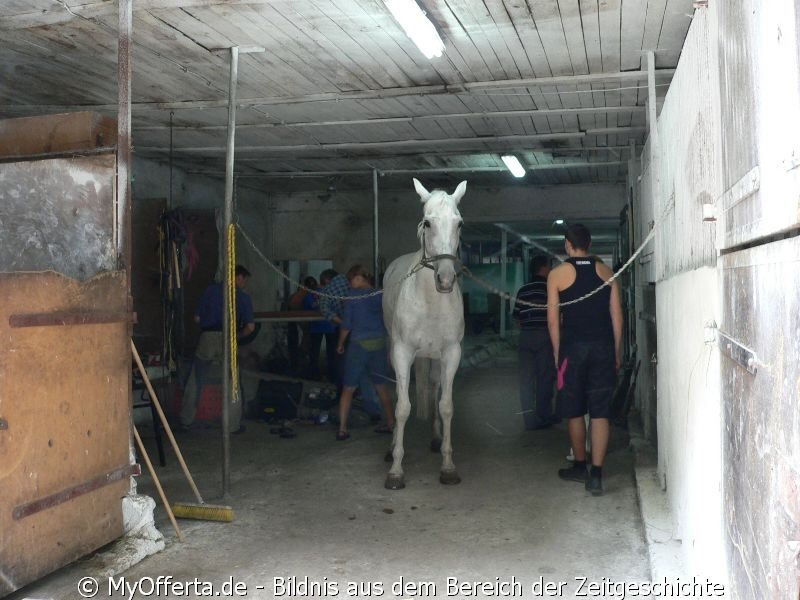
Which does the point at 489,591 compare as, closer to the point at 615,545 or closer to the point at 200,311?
the point at 615,545

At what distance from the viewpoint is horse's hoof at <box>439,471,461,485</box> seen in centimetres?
580

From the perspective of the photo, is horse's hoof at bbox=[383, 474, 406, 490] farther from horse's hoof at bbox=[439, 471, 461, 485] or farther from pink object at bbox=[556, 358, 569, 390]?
pink object at bbox=[556, 358, 569, 390]

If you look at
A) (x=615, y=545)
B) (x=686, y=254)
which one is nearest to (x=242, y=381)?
(x=615, y=545)

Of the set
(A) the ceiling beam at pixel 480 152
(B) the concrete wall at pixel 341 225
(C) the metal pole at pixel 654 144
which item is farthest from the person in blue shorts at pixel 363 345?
(B) the concrete wall at pixel 341 225

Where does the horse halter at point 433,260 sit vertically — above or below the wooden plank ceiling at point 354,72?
below

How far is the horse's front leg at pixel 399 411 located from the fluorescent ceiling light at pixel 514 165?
413cm

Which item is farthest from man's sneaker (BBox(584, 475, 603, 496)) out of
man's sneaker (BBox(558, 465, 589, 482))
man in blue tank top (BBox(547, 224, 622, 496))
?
man's sneaker (BBox(558, 465, 589, 482))

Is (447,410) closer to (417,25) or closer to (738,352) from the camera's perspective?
(417,25)

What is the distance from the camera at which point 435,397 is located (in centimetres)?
726

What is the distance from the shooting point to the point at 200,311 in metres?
7.91

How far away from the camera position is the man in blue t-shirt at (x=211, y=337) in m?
7.84

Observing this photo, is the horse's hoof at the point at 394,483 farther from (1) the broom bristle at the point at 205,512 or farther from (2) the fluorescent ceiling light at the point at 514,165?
(2) the fluorescent ceiling light at the point at 514,165

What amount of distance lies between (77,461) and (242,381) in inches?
180

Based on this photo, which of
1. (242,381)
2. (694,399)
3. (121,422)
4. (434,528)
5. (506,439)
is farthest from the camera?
(242,381)
